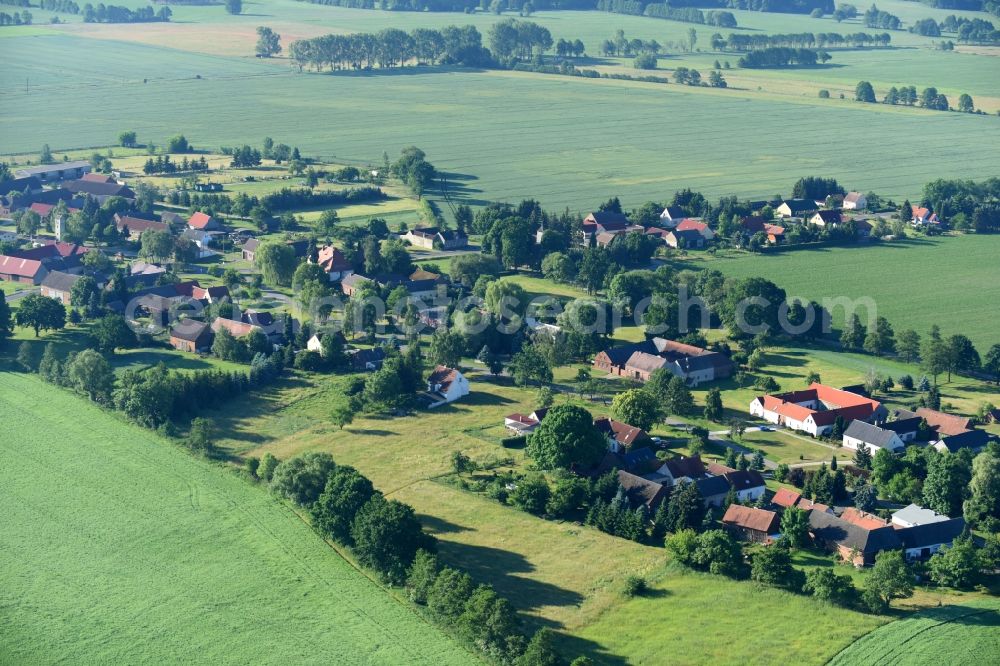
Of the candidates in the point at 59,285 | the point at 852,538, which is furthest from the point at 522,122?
the point at 852,538

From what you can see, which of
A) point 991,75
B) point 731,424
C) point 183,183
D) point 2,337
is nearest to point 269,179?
point 183,183

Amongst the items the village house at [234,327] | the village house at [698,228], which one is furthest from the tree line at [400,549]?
the village house at [698,228]

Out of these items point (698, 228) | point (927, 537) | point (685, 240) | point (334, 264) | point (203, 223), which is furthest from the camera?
point (698, 228)

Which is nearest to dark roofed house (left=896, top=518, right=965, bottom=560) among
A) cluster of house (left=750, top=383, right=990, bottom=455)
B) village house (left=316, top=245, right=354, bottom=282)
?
cluster of house (left=750, top=383, right=990, bottom=455)

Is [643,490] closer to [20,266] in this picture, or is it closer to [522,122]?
[20,266]

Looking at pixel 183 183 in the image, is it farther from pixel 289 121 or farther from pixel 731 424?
pixel 731 424

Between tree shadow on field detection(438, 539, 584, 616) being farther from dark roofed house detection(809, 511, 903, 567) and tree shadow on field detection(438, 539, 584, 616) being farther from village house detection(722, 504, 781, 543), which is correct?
dark roofed house detection(809, 511, 903, 567)

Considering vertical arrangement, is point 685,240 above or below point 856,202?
below
